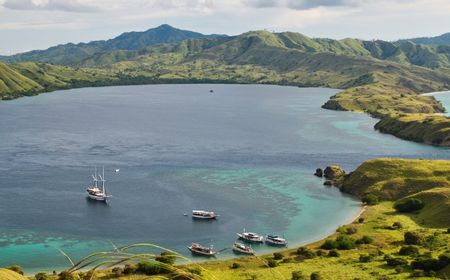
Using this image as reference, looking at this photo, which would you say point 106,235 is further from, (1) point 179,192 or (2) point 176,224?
(1) point 179,192

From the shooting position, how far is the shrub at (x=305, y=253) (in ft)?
319

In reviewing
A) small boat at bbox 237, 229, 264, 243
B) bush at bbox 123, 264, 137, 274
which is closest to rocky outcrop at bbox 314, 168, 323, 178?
small boat at bbox 237, 229, 264, 243

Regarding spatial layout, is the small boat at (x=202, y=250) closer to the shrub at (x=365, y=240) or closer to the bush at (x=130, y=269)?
the bush at (x=130, y=269)

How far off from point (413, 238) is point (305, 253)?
19.9m

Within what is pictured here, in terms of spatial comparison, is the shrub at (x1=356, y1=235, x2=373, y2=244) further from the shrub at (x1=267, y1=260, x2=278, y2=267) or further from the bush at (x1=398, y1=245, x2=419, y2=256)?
the shrub at (x1=267, y1=260, x2=278, y2=267)

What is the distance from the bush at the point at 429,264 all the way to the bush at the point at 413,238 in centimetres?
1673

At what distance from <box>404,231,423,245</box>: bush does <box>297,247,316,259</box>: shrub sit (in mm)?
17938

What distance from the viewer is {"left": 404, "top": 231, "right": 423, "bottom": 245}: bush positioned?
97000 millimetres

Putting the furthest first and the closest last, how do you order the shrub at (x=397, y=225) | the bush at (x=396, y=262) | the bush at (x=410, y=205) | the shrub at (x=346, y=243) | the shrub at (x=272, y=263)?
1. the bush at (x=410, y=205)
2. the shrub at (x=397, y=225)
3. the shrub at (x=346, y=243)
4. the shrub at (x=272, y=263)
5. the bush at (x=396, y=262)

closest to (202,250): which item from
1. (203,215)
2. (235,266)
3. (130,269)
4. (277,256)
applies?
(235,266)

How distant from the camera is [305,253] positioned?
3888 inches

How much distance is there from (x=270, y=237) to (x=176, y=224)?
2461 cm

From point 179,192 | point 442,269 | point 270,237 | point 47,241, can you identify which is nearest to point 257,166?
point 179,192

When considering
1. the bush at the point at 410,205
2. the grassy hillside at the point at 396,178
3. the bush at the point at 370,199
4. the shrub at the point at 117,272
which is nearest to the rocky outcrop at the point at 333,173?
the grassy hillside at the point at 396,178
